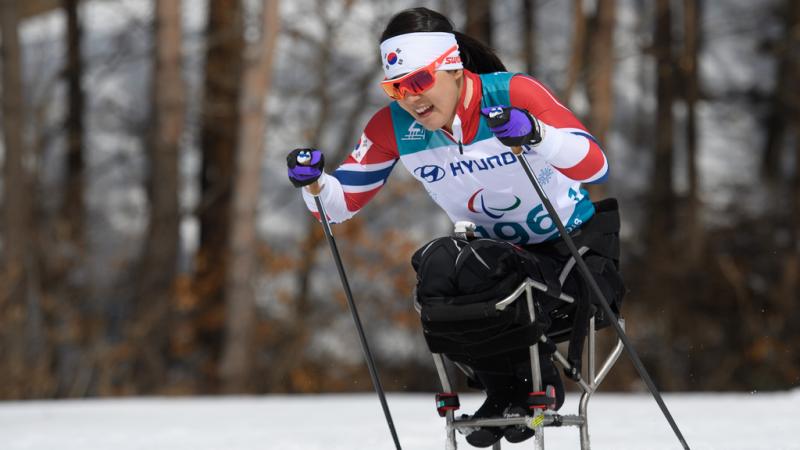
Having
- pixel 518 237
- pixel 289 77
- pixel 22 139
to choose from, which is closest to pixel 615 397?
pixel 518 237

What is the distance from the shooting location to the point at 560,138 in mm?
3285

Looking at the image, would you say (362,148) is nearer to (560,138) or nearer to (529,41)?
(560,138)

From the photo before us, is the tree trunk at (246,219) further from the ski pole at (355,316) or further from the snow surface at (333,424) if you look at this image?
the ski pole at (355,316)

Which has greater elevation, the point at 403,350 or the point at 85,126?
the point at 85,126

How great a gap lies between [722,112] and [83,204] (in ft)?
40.8

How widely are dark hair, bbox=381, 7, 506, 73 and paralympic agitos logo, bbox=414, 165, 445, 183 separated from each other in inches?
14.0

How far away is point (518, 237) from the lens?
3629 millimetres

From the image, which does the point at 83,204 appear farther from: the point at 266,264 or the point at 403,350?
the point at 403,350

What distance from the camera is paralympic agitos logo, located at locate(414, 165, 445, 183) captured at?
3551 millimetres

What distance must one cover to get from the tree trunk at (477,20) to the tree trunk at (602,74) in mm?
1248

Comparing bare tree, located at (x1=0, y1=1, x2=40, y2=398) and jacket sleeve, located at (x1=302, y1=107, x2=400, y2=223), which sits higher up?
jacket sleeve, located at (x1=302, y1=107, x2=400, y2=223)

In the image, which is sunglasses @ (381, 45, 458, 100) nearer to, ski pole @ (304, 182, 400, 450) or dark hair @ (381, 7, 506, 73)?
dark hair @ (381, 7, 506, 73)

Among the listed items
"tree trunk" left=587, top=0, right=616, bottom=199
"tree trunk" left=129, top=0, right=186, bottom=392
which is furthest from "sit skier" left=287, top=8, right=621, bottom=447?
"tree trunk" left=587, top=0, right=616, bottom=199

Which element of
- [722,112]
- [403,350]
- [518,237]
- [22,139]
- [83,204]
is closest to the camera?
[518,237]
